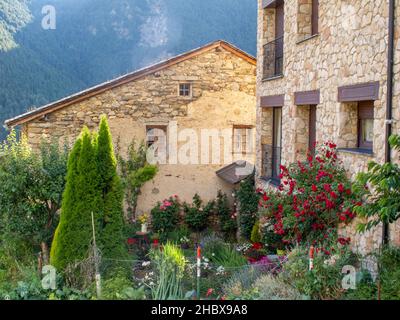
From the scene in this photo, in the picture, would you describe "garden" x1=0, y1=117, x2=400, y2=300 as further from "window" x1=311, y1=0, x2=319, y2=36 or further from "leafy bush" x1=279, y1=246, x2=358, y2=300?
"window" x1=311, y1=0, x2=319, y2=36

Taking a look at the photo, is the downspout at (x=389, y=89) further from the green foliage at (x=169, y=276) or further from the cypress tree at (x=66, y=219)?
the cypress tree at (x=66, y=219)

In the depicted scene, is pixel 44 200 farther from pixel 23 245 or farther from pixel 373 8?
pixel 373 8

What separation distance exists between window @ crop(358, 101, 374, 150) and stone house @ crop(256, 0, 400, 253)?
0.7 inches

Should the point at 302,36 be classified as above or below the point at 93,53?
below

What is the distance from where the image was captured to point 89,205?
11.0m

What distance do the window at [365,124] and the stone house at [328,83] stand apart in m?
0.02

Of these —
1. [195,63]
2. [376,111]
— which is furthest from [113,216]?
[195,63]

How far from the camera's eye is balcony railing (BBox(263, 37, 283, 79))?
→ 1402 centimetres

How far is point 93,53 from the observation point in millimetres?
35125

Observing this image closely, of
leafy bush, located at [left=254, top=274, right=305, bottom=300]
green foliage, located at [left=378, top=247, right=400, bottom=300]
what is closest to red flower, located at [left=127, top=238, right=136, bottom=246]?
leafy bush, located at [left=254, top=274, right=305, bottom=300]

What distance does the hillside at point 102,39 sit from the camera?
2944 cm

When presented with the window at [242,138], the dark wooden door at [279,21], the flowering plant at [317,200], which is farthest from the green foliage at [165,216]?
the flowering plant at [317,200]
